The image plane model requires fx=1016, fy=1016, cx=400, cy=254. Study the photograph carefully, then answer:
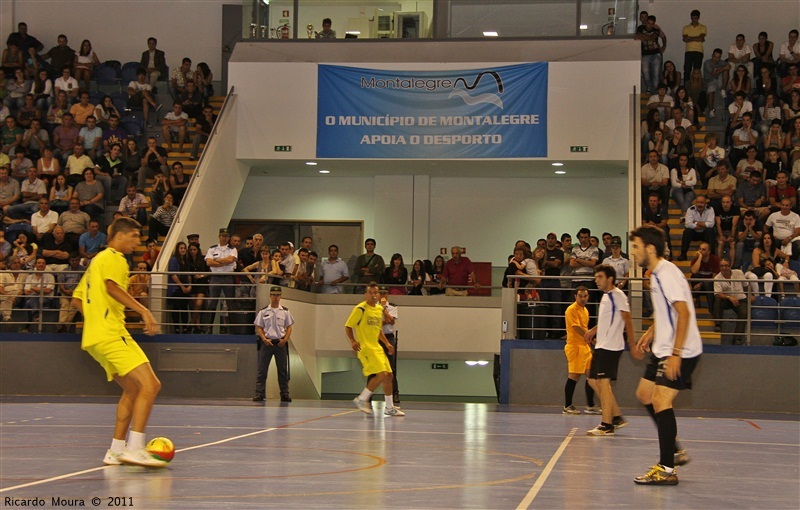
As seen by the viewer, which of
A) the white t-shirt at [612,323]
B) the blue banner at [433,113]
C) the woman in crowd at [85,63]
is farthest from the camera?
the woman in crowd at [85,63]

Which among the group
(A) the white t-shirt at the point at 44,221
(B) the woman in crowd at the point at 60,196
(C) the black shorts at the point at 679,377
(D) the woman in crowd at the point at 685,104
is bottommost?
(C) the black shorts at the point at 679,377

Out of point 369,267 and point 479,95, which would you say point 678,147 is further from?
point 369,267

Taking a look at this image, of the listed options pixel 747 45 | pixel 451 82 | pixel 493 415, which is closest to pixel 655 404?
pixel 493 415

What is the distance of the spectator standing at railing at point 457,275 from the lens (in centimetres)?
2194

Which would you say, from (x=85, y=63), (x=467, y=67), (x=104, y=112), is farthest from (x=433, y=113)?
(x=85, y=63)

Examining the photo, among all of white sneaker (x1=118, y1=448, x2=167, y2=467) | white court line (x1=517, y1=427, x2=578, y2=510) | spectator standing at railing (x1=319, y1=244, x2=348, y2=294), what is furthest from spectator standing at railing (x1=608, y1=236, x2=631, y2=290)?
white sneaker (x1=118, y1=448, x2=167, y2=467)

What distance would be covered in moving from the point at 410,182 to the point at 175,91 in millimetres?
6257

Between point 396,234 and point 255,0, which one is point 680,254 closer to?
point 396,234

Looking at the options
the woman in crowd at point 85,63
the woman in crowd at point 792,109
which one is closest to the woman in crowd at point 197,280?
the woman in crowd at point 85,63

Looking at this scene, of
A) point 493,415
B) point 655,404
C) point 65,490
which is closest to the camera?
point 65,490

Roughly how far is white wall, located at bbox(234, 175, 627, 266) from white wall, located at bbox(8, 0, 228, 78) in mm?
6503

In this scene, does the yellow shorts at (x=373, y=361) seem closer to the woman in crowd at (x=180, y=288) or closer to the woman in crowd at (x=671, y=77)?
the woman in crowd at (x=180, y=288)

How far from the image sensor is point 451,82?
77.1 feet

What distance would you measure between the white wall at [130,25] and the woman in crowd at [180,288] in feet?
32.3
